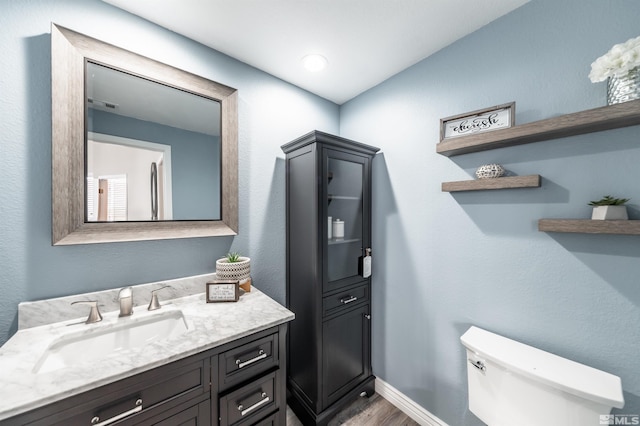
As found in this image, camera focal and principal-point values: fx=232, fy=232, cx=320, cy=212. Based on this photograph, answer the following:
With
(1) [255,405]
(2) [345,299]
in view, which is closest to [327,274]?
(2) [345,299]

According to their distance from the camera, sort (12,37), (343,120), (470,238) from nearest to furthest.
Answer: (12,37), (470,238), (343,120)

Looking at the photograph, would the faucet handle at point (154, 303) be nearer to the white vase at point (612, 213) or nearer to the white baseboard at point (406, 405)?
the white baseboard at point (406, 405)

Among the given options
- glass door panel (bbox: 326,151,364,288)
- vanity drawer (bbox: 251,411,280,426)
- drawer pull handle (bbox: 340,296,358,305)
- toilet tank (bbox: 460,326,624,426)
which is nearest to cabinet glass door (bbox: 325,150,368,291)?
glass door panel (bbox: 326,151,364,288)

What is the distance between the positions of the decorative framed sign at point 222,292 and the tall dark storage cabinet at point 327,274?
0.48 m

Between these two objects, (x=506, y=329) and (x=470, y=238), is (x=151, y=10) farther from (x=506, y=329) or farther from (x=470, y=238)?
(x=506, y=329)

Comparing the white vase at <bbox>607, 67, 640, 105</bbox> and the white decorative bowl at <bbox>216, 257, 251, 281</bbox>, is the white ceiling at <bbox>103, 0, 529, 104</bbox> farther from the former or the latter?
the white decorative bowl at <bbox>216, 257, 251, 281</bbox>

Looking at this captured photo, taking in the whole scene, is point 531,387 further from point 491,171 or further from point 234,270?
A: point 234,270

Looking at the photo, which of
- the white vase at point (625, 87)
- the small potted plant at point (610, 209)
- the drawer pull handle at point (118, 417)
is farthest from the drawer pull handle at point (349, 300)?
the white vase at point (625, 87)

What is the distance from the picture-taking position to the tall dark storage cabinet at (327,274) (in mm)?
1496

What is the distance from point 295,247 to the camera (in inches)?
66.6

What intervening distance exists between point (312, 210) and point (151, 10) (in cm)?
136

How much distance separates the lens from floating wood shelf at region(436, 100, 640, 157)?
85 centimetres

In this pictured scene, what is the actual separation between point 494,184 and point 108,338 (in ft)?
6.52

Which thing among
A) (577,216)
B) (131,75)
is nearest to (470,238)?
(577,216)
